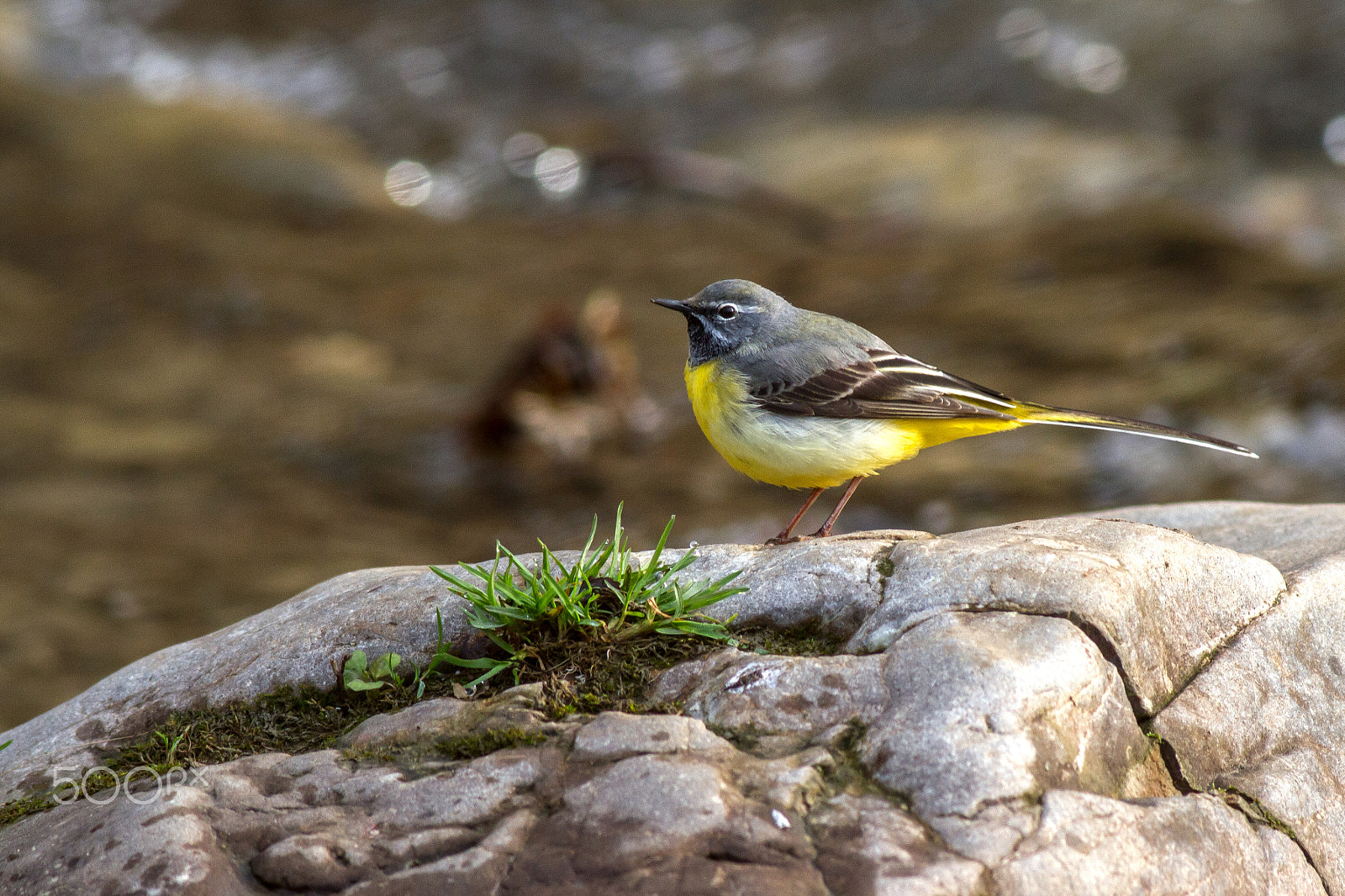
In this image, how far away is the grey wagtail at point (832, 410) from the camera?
5430 mm

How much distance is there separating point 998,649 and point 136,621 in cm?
771

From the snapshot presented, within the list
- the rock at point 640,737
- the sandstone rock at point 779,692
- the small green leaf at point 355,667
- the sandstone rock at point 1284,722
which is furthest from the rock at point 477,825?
the sandstone rock at point 1284,722

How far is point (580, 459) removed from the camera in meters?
11.8

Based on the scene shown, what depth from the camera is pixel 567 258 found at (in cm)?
1625

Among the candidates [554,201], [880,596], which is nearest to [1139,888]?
[880,596]

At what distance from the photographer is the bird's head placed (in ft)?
19.8

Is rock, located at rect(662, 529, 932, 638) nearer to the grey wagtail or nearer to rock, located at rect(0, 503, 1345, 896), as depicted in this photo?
rock, located at rect(0, 503, 1345, 896)

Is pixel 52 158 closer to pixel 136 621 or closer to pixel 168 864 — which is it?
pixel 136 621

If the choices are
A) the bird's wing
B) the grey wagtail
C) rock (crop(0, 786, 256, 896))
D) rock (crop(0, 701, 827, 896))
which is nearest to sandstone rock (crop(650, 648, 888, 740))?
rock (crop(0, 701, 827, 896))

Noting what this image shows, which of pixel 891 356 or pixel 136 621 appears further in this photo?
pixel 136 621

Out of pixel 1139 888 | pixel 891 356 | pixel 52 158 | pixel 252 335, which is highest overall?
pixel 52 158

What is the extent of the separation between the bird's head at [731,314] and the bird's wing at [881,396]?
52 centimetres

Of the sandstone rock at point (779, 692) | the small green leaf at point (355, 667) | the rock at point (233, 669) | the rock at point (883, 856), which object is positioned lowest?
the rock at point (883, 856)

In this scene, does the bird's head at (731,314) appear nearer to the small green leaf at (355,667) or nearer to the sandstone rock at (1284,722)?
the small green leaf at (355,667)
